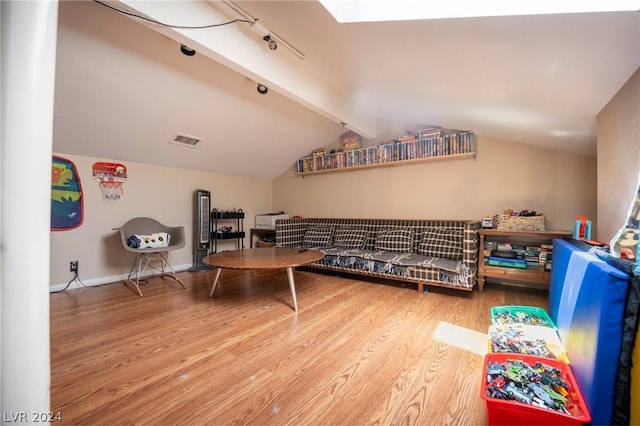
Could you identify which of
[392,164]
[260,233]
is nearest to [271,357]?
[392,164]

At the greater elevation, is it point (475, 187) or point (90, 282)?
point (475, 187)

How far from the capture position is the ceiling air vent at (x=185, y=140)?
10.7 ft

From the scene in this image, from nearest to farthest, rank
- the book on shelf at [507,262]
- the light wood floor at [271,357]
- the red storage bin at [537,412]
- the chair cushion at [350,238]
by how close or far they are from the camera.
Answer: the red storage bin at [537,412], the light wood floor at [271,357], the book on shelf at [507,262], the chair cushion at [350,238]

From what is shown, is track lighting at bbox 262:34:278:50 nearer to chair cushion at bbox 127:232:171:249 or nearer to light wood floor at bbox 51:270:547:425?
light wood floor at bbox 51:270:547:425

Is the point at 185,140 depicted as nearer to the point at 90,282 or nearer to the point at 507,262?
the point at 90,282

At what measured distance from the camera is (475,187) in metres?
3.23

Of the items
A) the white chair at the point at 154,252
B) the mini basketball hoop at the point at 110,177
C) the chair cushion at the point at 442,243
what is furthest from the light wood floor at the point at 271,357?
the mini basketball hoop at the point at 110,177

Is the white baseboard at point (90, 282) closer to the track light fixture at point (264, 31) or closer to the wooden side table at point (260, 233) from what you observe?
the wooden side table at point (260, 233)

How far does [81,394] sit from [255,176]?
158 inches

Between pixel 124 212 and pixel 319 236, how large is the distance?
2718mm

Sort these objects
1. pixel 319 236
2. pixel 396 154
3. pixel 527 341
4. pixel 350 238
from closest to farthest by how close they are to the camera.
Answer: pixel 527 341 < pixel 396 154 < pixel 350 238 < pixel 319 236

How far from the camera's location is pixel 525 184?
2.95 metres

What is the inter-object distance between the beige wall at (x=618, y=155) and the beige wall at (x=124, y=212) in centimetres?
457

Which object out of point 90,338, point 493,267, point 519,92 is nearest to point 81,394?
point 90,338
